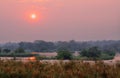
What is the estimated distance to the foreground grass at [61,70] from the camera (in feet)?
29.8

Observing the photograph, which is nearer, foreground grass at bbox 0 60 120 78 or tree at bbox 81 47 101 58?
foreground grass at bbox 0 60 120 78

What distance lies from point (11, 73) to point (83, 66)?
6.45 ft

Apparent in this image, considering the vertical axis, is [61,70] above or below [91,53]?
below

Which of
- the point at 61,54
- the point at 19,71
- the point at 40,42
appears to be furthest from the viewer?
the point at 40,42

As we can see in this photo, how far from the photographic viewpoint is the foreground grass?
29.8 feet

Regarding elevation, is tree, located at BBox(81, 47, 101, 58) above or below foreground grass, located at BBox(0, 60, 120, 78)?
above

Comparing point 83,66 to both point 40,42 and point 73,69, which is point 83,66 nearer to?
point 73,69

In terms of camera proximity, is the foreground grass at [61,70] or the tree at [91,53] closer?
the foreground grass at [61,70]

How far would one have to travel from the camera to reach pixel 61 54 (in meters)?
16.6

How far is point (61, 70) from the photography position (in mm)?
9500

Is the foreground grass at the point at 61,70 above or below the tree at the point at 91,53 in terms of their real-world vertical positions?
below

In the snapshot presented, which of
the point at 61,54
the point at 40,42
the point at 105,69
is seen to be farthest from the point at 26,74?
the point at 40,42

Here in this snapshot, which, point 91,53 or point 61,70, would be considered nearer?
point 61,70

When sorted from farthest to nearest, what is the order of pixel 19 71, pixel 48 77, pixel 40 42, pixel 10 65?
pixel 40 42
pixel 10 65
pixel 19 71
pixel 48 77
